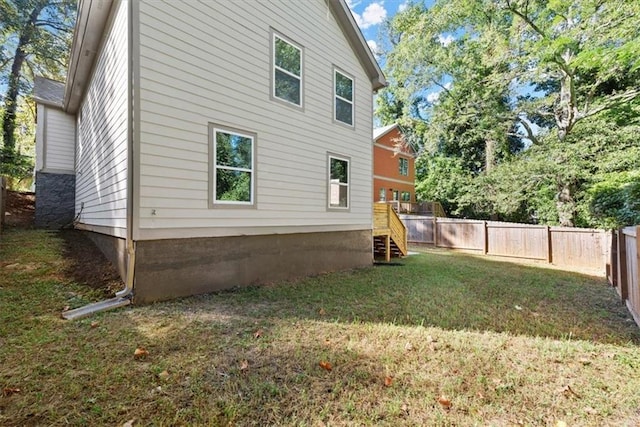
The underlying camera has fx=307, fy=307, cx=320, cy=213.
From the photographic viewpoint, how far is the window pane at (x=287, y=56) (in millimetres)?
7230

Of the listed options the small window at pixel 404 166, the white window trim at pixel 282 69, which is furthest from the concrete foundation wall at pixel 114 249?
the small window at pixel 404 166

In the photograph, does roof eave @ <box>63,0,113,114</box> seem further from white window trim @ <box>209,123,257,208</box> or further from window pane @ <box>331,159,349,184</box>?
window pane @ <box>331,159,349,184</box>

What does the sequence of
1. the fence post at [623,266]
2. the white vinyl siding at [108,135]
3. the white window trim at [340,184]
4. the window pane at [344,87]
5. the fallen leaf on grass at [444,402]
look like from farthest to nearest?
the window pane at [344,87], the white window trim at [340,184], the fence post at [623,266], the white vinyl siding at [108,135], the fallen leaf on grass at [444,402]

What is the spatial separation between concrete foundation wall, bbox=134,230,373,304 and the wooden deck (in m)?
2.28

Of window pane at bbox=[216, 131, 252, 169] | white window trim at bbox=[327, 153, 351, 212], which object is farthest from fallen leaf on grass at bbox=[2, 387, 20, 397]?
white window trim at bbox=[327, 153, 351, 212]

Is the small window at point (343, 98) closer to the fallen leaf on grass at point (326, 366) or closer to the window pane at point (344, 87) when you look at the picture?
the window pane at point (344, 87)

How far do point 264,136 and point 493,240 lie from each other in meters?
11.4

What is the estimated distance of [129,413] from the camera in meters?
2.26

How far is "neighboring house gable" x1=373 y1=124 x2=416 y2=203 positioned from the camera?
23.0m

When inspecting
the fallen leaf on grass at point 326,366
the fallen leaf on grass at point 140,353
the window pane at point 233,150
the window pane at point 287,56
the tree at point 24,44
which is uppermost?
the tree at point 24,44

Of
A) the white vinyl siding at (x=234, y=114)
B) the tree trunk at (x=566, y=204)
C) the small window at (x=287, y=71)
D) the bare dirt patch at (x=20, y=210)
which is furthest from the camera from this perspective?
the tree trunk at (x=566, y=204)

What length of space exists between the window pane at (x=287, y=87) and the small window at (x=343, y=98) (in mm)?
1518

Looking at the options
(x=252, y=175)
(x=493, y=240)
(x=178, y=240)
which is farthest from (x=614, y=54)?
(x=178, y=240)

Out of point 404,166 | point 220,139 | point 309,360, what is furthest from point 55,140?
point 404,166
